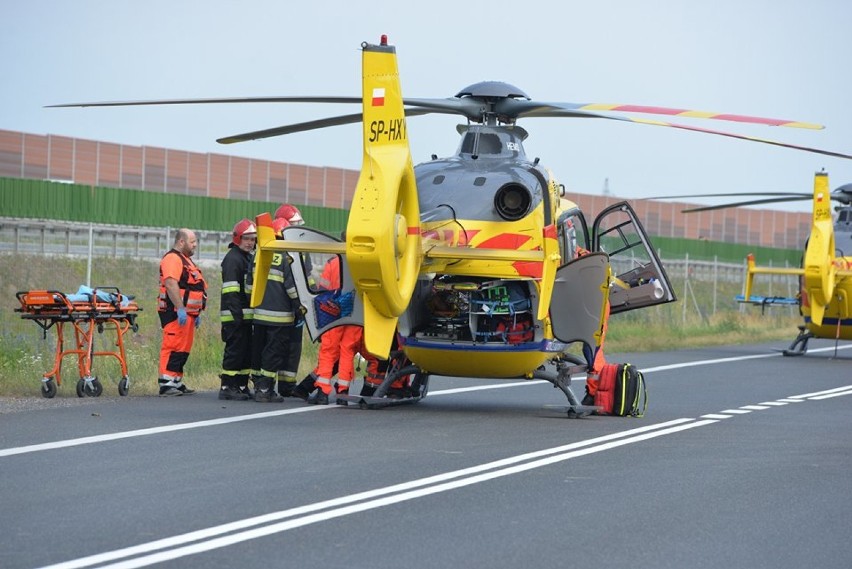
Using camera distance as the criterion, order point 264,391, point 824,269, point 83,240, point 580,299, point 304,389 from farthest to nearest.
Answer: point 83,240, point 824,269, point 304,389, point 264,391, point 580,299

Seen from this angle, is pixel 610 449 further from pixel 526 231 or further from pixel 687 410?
pixel 687 410

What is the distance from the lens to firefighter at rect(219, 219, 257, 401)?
640 inches

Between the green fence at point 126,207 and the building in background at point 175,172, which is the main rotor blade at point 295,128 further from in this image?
the building in background at point 175,172

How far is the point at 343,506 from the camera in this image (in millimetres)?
8984

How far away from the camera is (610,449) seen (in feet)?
40.5

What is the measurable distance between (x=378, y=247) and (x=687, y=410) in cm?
585

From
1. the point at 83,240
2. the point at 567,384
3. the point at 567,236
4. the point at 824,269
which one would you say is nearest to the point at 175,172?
the point at 83,240

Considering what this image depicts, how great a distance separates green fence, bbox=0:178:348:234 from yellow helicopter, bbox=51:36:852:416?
1190 inches

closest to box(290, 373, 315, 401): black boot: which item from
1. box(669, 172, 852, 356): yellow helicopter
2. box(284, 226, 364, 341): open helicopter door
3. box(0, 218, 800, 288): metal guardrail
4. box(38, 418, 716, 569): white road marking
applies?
box(284, 226, 364, 341): open helicopter door

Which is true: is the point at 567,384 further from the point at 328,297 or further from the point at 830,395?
the point at 830,395

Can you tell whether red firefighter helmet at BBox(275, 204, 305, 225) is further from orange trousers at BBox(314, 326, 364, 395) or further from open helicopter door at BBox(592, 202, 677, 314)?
open helicopter door at BBox(592, 202, 677, 314)

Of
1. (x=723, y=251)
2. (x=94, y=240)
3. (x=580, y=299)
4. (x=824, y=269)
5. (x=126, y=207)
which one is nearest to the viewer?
(x=580, y=299)

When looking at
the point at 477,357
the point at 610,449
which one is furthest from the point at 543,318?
the point at 610,449

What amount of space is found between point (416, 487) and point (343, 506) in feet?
3.20
